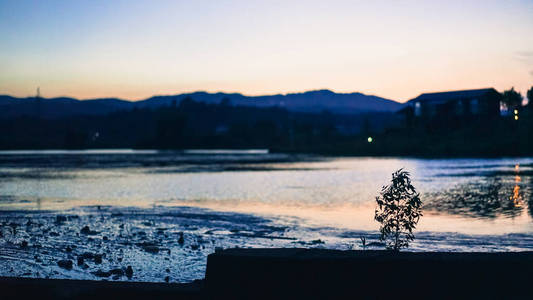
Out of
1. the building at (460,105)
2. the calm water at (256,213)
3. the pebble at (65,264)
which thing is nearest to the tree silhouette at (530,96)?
the building at (460,105)

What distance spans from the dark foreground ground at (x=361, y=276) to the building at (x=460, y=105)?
110 metres

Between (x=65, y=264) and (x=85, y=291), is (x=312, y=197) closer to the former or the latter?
(x=65, y=264)

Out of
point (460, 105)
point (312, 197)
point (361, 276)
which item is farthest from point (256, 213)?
point (460, 105)

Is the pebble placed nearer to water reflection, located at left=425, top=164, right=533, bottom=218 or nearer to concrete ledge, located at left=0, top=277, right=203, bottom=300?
concrete ledge, located at left=0, top=277, right=203, bottom=300

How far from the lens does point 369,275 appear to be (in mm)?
6441

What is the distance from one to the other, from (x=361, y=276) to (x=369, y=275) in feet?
0.30

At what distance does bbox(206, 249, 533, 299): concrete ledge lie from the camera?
6.34m

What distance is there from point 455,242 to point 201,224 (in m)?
10.9

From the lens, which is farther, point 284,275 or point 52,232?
point 52,232

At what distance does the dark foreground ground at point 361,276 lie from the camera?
6344 millimetres

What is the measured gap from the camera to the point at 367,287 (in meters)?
6.44

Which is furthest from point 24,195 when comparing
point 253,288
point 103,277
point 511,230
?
point 253,288

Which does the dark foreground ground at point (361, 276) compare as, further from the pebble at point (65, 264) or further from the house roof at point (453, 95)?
the house roof at point (453, 95)

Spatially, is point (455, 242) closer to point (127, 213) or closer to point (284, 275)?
point (284, 275)
